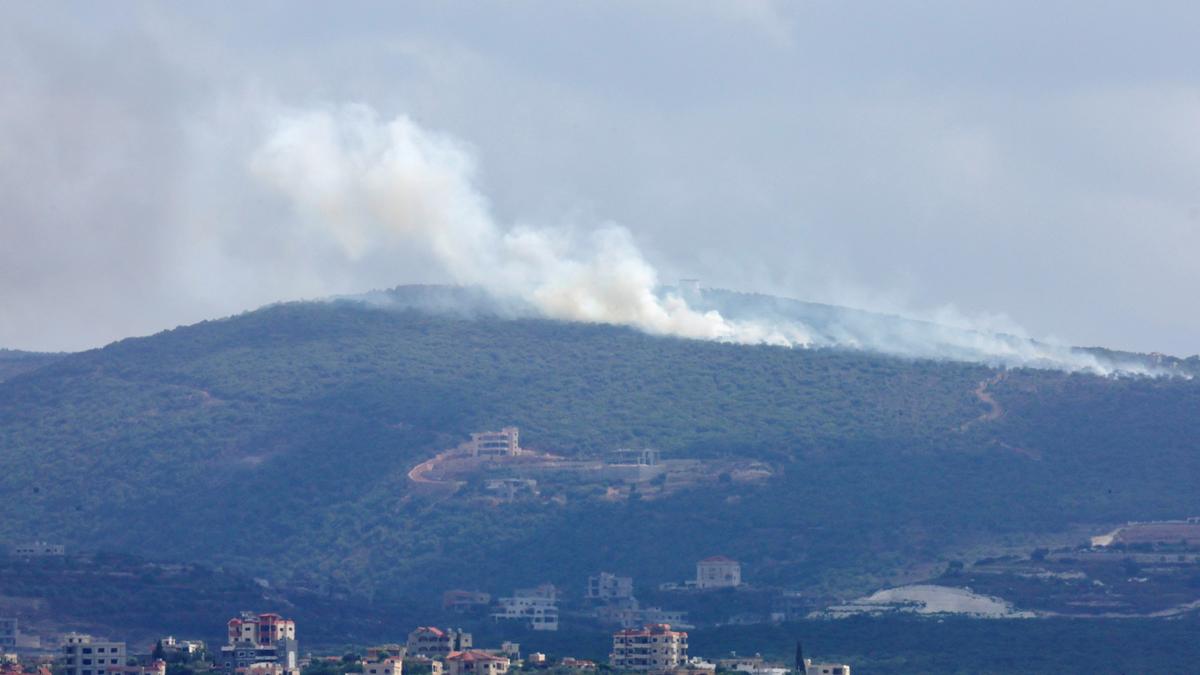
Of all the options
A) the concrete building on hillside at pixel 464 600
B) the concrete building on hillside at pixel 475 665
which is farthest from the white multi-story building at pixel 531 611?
the concrete building on hillside at pixel 475 665

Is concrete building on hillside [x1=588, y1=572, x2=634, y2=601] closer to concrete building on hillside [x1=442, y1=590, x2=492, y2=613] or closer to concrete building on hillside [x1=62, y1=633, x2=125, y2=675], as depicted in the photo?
concrete building on hillside [x1=442, y1=590, x2=492, y2=613]

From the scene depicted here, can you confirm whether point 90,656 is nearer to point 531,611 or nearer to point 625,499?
point 531,611

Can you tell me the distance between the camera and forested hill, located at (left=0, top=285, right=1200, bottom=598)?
17150 centimetres

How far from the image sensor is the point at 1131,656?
458 ft

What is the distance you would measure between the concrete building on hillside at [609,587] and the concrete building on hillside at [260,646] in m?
26.6

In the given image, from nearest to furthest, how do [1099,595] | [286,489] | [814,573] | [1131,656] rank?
[1131,656]
[1099,595]
[814,573]
[286,489]

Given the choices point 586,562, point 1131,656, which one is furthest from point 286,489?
point 1131,656

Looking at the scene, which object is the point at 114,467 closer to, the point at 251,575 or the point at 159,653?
the point at 251,575

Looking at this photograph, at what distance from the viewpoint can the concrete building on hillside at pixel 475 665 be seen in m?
126

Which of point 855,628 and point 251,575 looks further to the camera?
point 251,575

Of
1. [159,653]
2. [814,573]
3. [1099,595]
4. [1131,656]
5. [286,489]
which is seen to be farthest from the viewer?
[286,489]

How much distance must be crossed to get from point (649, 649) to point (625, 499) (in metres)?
45.9

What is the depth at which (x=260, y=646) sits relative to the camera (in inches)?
5261

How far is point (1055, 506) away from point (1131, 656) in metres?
34.7
